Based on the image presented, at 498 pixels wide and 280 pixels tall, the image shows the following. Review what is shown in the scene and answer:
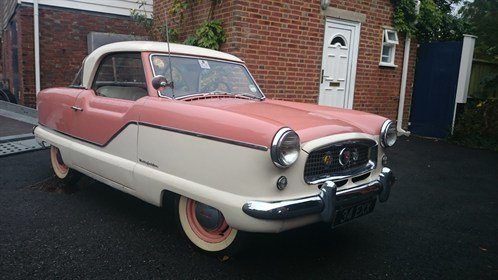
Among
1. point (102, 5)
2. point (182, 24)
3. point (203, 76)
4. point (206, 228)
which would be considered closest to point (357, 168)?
point (206, 228)

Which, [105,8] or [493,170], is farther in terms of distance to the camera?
[105,8]

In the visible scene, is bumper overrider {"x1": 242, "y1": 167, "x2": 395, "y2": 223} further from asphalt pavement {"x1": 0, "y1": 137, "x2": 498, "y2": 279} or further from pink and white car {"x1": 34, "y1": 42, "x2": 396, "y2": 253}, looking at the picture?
asphalt pavement {"x1": 0, "y1": 137, "x2": 498, "y2": 279}

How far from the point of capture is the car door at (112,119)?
124 inches

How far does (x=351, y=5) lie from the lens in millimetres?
7656

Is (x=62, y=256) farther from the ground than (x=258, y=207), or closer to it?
closer to it

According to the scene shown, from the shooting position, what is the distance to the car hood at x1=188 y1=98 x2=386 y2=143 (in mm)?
2602

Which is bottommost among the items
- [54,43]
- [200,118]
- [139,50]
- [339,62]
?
[200,118]

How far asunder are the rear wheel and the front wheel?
1849mm

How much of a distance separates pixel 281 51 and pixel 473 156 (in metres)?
3.94

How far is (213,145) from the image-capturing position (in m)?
→ 2.53

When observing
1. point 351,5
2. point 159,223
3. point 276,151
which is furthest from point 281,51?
point 276,151

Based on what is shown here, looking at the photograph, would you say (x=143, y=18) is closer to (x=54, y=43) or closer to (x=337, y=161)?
(x=54, y=43)

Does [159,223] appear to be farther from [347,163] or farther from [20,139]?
[20,139]

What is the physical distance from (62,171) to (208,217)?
240cm
